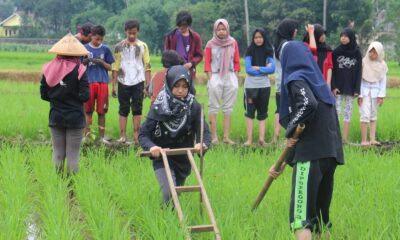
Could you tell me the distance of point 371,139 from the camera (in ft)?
25.2

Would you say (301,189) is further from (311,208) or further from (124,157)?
(124,157)

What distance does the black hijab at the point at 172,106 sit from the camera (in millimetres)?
4070

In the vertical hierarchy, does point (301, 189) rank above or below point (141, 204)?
above

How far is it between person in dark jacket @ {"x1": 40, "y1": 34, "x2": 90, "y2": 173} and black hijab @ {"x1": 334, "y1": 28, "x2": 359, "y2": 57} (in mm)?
3607

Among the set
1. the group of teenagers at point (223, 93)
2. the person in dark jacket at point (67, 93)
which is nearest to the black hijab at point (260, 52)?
the group of teenagers at point (223, 93)

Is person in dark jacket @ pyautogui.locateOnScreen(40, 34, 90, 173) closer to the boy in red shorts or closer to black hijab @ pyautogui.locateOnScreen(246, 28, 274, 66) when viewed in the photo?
the boy in red shorts

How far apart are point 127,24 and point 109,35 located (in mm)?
44849

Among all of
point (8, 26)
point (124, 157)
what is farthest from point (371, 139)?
point (8, 26)

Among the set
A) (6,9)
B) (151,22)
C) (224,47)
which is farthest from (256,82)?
(6,9)

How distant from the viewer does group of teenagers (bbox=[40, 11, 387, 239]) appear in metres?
3.59

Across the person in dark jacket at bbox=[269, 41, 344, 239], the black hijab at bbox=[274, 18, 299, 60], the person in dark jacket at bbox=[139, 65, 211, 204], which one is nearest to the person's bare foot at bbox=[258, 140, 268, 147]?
the person in dark jacket at bbox=[139, 65, 211, 204]

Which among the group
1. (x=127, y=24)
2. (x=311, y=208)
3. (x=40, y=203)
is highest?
(x=127, y=24)

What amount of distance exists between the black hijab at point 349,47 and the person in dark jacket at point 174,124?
372 centimetres

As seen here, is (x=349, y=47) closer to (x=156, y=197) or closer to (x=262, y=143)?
(x=262, y=143)
